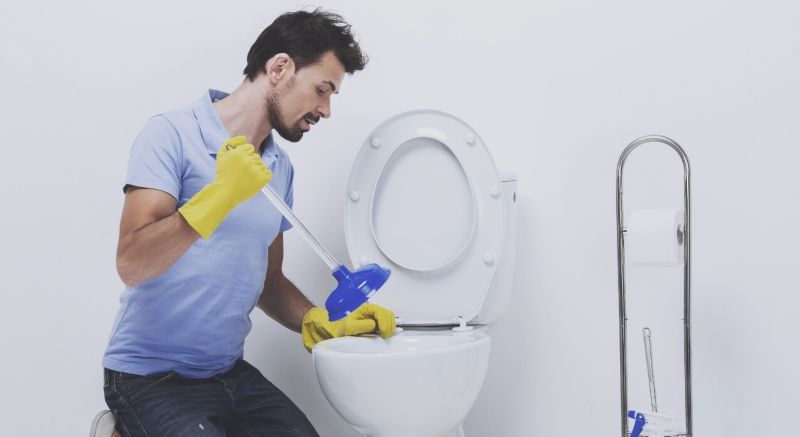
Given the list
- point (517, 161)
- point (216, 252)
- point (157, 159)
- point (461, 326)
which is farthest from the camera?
point (517, 161)

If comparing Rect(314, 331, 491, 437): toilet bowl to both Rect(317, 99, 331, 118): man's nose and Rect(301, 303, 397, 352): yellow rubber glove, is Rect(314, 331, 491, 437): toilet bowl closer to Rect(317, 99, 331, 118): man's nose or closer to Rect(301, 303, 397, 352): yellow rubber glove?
Rect(301, 303, 397, 352): yellow rubber glove

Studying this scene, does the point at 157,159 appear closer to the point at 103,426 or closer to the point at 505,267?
the point at 103,426

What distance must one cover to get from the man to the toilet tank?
9.6 inches

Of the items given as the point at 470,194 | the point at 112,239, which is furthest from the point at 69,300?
the point at 470,194

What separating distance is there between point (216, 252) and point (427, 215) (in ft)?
1.46

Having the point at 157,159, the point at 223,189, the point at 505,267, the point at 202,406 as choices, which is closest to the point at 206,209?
the point at 223,189

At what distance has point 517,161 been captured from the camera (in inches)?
68.9

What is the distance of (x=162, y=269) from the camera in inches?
51.0

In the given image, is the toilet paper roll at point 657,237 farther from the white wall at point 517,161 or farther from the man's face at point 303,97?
the man's face at point 303,97

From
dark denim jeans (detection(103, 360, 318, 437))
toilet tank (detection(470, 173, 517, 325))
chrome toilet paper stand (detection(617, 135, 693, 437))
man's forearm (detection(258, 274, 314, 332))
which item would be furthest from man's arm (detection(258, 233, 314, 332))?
chrome toilet paper stand (detection(617, 135, 693, 437))

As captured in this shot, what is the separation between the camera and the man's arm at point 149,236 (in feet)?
4.11

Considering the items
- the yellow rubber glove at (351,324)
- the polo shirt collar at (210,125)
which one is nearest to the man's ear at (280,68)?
the polo shirt collar at (210,125)

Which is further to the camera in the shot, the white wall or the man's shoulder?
the white wall

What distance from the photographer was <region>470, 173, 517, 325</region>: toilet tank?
1.65 metres
